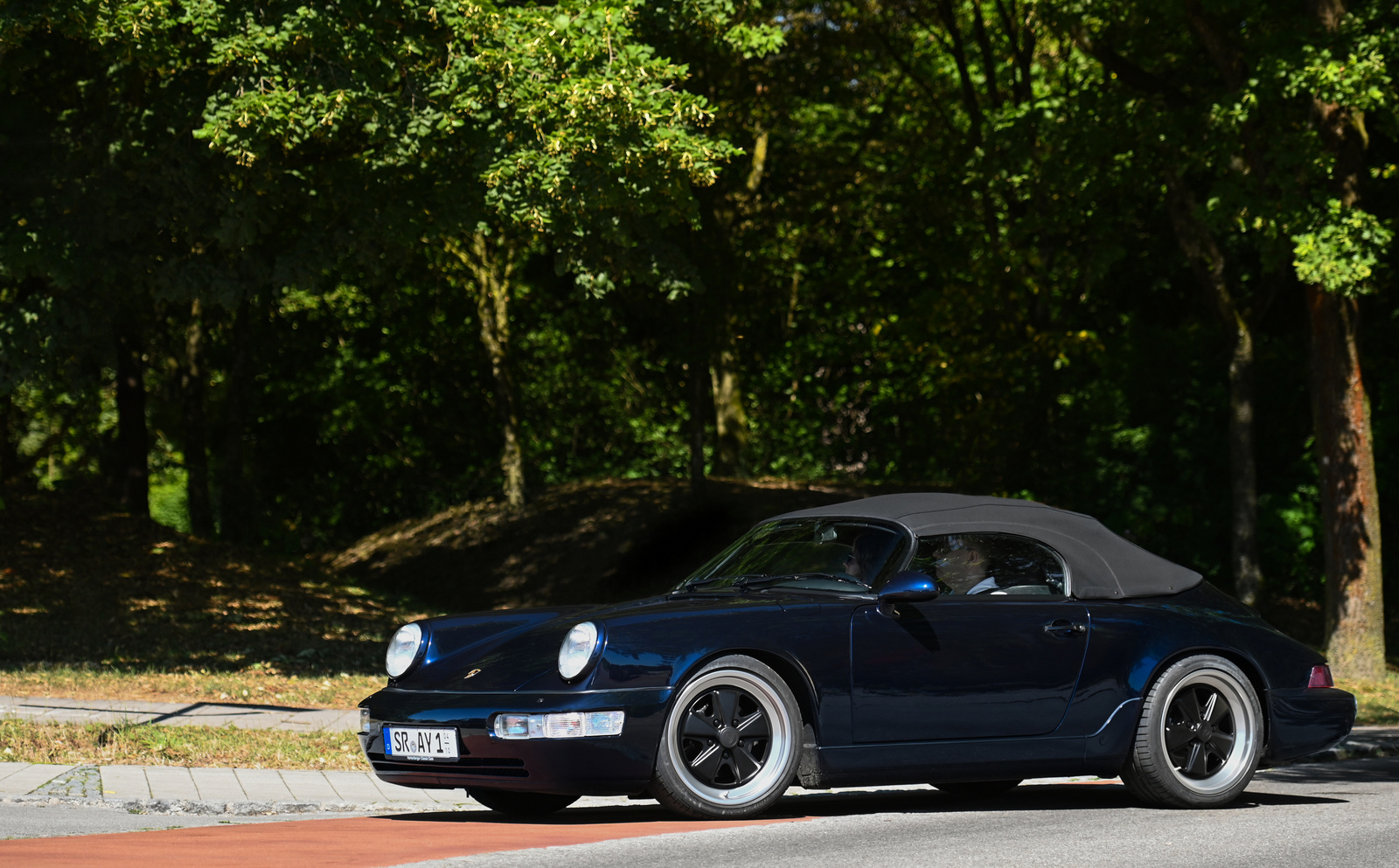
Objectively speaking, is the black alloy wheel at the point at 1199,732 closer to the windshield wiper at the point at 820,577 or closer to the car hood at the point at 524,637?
the windshield wiper at the point at 820,577

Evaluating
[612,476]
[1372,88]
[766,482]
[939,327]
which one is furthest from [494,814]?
[612,476]

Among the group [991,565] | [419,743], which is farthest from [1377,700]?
[419,743]

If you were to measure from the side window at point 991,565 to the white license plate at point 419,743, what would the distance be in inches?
88.2

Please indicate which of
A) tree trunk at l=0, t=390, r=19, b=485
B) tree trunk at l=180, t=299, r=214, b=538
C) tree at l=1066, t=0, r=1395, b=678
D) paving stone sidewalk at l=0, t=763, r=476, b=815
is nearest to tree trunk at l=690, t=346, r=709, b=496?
tree at l=1066, t=0, r=1395, b=678

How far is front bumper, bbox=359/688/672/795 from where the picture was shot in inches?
235

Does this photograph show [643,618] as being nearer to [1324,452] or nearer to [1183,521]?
[1324,452]

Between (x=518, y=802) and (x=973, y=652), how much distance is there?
89.3 inches

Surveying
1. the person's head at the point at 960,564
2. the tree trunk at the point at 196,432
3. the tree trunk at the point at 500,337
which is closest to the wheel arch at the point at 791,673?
the person's head at the point at 960,564

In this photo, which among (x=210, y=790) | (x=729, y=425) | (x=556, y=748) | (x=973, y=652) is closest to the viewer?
(x=556, y=748)

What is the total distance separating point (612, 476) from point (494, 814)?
20426 mm

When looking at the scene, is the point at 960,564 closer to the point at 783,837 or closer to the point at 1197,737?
the point at 1197,737

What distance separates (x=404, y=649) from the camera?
22.7 ft

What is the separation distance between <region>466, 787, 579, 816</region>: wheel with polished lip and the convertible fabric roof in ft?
6.07

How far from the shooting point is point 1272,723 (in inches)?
289
